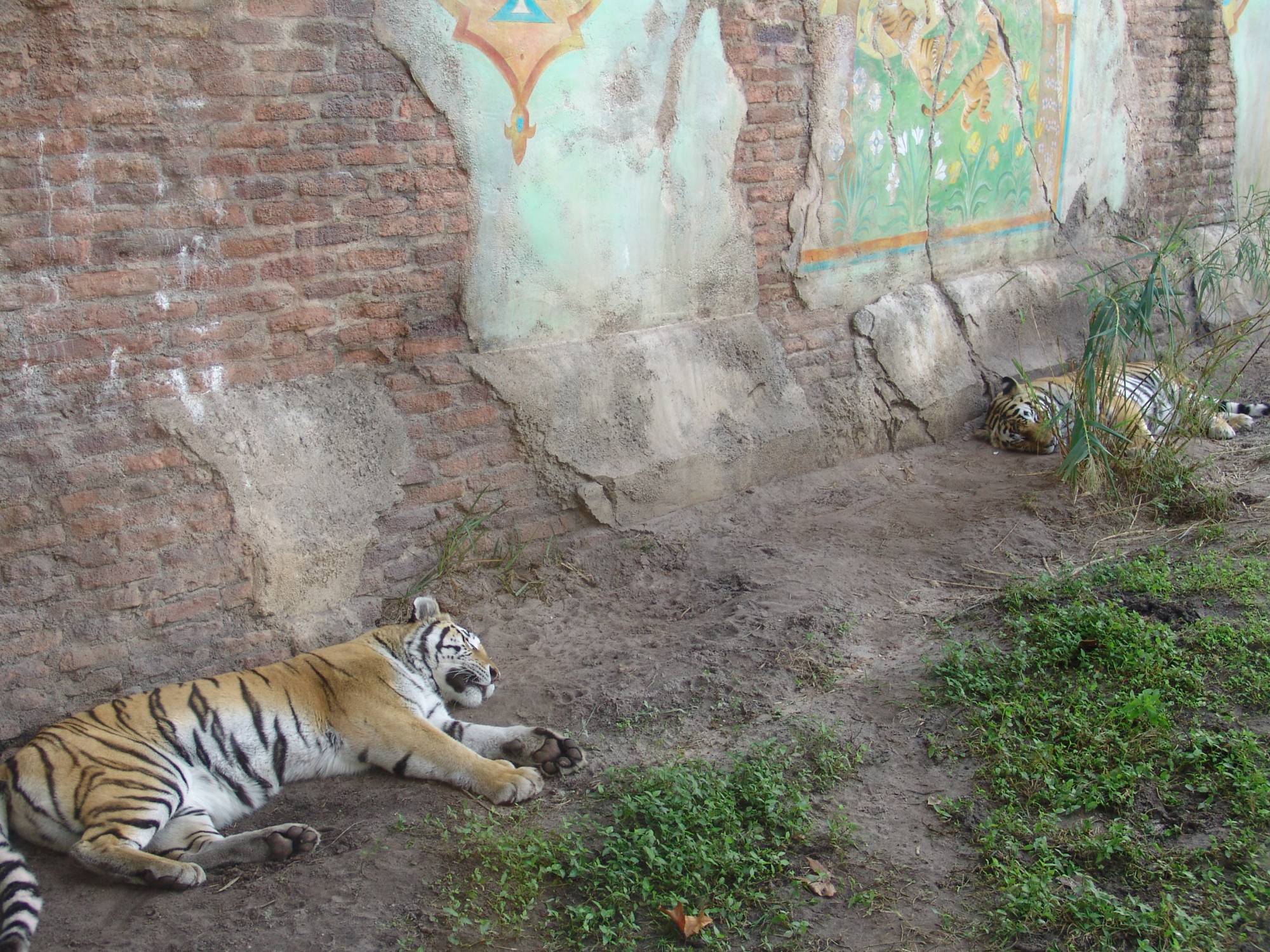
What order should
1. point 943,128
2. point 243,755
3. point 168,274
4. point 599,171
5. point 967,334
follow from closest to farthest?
point 243,755, point 168,274, point 599,171, point 943,128, point 967,334

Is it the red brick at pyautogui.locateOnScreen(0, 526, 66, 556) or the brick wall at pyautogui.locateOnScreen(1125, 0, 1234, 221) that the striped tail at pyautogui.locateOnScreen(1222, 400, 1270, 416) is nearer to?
the brick wall at pyautogui.locateOnScreen(1125, 0, 1234, 221)

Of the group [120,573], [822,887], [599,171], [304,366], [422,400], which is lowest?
[822,887]

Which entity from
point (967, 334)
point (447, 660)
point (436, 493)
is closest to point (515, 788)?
point (447, 660)

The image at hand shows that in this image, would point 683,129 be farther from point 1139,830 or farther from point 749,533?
point 1139,830

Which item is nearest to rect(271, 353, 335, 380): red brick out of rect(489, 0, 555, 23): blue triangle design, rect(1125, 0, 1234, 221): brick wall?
rect(489, 0, 555, 23): blue triangle design

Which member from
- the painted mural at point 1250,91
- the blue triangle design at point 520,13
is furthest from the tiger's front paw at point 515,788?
the painted mural at point 1250,91

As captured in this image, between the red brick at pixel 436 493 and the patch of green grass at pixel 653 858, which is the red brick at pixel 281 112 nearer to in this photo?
the red brick at pixel 436 493

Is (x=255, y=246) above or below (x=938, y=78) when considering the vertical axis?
below

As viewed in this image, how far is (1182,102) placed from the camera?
838 centimetres

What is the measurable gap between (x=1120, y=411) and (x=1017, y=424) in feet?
2.52

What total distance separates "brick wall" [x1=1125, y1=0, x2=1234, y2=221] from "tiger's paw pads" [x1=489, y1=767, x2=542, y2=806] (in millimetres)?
7106

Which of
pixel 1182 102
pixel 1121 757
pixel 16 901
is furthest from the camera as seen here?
pixel 1182 102

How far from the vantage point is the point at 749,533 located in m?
5.42

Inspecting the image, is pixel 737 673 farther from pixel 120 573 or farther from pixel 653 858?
pixel 120 573
